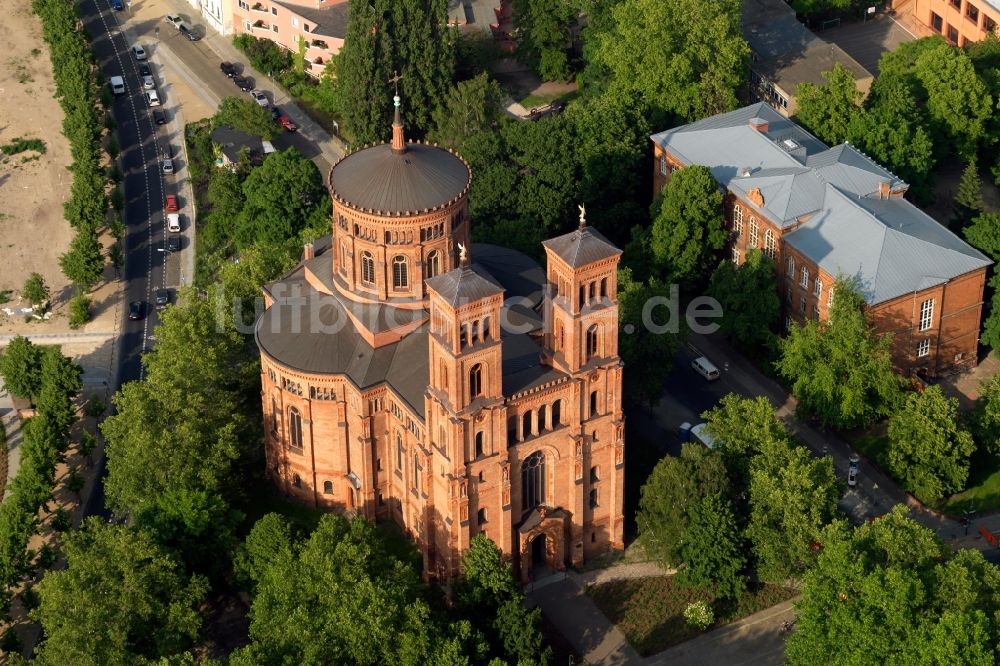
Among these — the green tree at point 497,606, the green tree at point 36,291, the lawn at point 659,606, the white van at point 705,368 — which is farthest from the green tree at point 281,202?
the lawn at point 659,606

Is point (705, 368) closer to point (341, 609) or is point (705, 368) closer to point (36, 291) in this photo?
point (341, 609)

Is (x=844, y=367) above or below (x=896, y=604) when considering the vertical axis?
below

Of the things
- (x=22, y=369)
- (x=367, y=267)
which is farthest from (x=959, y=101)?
(x=22, y=369)

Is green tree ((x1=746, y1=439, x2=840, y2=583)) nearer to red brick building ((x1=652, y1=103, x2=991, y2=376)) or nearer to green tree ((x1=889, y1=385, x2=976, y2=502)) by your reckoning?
green tree ((x1=889, y1=385, x2=976, y2=502))

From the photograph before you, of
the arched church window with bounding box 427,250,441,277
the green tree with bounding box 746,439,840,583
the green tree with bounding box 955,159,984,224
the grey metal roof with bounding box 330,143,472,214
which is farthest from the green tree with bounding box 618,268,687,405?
the green tree with bounding box 955,159,984,224

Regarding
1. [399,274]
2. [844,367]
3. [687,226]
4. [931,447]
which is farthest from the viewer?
[687,226]
